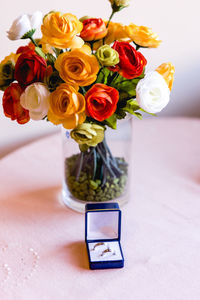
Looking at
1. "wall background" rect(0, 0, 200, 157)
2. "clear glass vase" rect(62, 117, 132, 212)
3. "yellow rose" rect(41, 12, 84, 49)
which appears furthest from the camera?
"wall background" rect(0, 0, 200, 157)

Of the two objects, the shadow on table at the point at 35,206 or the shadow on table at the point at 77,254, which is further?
the shadow on table at the point at 35,206

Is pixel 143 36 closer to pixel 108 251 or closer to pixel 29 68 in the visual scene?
pixel 29 68

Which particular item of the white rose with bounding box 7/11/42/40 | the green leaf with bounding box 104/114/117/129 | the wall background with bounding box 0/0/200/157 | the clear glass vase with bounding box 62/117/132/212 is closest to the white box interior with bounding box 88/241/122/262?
the clear glass vase with bounding box 62/117/132/212

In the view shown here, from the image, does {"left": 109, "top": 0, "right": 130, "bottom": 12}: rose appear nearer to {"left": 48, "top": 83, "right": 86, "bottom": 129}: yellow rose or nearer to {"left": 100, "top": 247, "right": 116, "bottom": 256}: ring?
{"left": 48, "top": 83, "right": 86, "bottom": 129}: yellow rose

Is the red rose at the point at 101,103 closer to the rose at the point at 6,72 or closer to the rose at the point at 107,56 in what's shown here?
the rose at the point at 107,56

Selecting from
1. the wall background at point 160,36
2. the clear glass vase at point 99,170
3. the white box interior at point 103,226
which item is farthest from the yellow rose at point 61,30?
the wall background at point 160,36

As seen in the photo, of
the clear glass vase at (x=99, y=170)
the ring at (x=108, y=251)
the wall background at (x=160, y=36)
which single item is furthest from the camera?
the wall background at (x=160, y=36)

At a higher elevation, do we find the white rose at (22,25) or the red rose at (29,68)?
the white rose at (22,25)

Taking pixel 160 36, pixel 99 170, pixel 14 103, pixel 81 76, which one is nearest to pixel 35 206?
pixel 99 170
